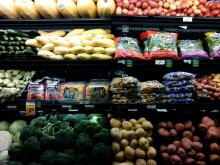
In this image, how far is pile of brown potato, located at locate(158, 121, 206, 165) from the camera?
3.01 metres

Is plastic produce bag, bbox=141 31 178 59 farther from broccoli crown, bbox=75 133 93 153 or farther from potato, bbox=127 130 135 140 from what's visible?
broccoli crown, bbox=75 133 93 153

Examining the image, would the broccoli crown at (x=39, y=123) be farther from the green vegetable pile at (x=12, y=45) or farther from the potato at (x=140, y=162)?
the potato at (x=140, y=162)

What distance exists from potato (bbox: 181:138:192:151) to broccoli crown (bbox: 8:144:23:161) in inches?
55.5

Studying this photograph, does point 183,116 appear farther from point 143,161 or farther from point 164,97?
point 143,161

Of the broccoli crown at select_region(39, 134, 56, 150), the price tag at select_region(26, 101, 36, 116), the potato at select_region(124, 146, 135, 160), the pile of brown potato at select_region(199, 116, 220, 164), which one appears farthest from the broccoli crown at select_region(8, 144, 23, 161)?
the pile of brown potato at select_region(199, 116, 220, 164)

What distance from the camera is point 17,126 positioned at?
3.41 metres

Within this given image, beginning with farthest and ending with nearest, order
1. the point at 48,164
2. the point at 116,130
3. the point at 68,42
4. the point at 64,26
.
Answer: the point at 64,26
the point at 68,42
the point at 116,130
the point at 48,164

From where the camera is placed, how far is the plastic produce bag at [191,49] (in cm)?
324

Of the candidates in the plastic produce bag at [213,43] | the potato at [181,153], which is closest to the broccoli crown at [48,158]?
the potato at [181,153]

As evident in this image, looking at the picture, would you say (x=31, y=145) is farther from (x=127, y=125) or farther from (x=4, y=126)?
(x=127, y=125)

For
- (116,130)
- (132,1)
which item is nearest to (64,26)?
(132,1)

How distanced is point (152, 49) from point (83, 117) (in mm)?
925

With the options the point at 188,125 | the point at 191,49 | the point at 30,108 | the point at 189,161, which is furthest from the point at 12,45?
the point at 189,161

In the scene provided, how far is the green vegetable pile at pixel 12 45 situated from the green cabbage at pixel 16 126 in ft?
2.34
